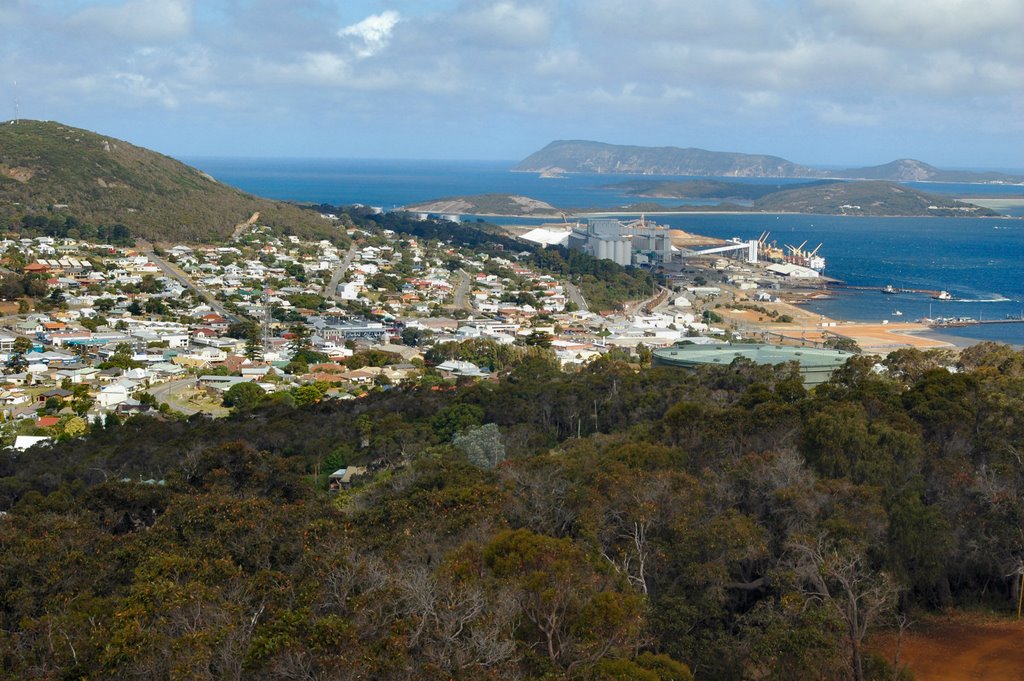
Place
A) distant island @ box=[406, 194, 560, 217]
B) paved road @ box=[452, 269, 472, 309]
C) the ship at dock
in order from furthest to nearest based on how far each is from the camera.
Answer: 1. distant island @ box=[406, 194, 560, 217]
2. the ship at dock
3. paved road @ box=[452, 269, 472, 309]

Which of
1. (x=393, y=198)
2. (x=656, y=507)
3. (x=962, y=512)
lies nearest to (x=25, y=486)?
(x=656, y=507)

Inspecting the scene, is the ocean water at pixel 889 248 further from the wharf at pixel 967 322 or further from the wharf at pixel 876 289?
the wharf at pixel 876 289

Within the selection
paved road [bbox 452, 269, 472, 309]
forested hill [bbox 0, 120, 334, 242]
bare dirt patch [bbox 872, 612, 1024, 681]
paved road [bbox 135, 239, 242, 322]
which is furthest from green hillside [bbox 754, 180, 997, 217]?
bare dirt patch [bbox 872, 612, 1024, 681]

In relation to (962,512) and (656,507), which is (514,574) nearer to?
(656,507)

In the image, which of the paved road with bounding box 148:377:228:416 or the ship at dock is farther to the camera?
the ship at dock

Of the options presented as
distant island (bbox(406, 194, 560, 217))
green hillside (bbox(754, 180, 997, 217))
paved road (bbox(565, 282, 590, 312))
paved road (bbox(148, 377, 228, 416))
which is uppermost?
green hillside (bbox(754, 180, 997, 217))

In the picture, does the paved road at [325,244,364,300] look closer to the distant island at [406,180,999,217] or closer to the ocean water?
the ocean water
